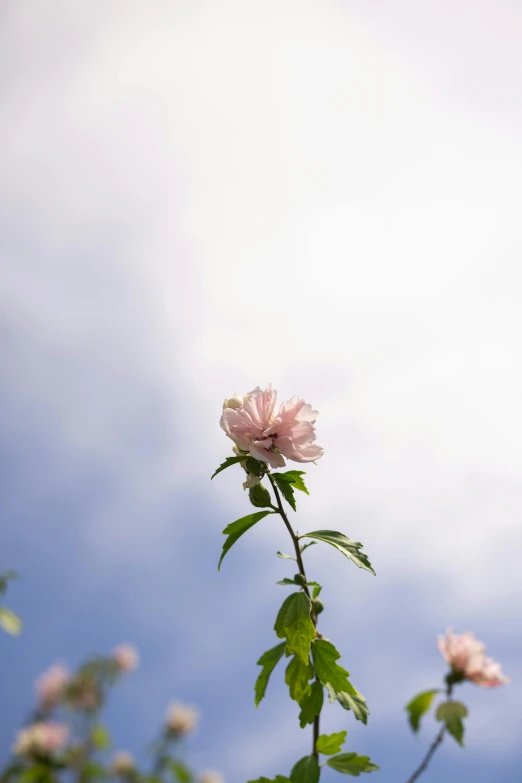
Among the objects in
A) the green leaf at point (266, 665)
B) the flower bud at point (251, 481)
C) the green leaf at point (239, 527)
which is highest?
the flower bud at point (251, 481)

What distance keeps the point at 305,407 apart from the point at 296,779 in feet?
3.64

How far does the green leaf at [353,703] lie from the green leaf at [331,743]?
8.6 inches

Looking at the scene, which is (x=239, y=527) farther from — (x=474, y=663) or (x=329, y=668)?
(x=474, y=663)

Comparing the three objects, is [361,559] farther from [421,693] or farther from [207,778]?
[207,778]

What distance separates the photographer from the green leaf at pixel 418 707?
202 cm

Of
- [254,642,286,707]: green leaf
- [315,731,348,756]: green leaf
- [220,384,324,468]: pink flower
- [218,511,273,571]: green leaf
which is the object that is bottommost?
[315,731,348,756]: green leaf

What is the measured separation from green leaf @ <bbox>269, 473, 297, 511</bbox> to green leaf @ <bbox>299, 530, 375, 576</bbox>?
129mm

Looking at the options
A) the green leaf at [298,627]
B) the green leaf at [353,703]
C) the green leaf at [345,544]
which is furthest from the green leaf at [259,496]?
the green leaf at [353,703]

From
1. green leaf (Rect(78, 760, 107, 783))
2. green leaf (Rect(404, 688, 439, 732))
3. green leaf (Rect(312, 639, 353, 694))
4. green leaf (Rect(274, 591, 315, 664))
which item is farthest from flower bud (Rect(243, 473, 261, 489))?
green leaf (Rect(78, 760, 107, 783))

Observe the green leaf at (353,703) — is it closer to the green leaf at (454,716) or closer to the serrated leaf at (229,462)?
the green leaf at (454,716)

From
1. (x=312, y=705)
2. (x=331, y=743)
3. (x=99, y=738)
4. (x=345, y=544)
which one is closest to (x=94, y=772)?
(x=99, y=738)

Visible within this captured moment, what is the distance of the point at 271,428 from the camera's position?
2.16 metres

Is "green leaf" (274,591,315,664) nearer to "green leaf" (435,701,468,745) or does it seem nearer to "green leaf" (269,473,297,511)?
"green leaf" (269,473,297,511)

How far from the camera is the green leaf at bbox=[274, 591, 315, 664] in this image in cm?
199
